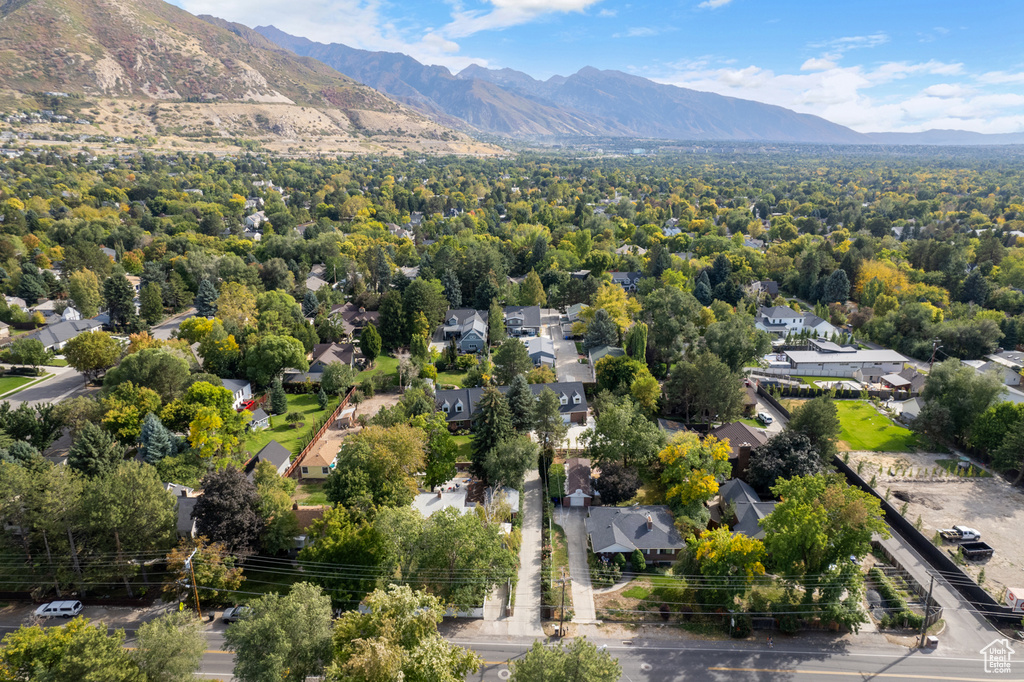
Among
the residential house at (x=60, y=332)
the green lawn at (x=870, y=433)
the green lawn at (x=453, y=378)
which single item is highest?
the residential house at (x=60, y=332)

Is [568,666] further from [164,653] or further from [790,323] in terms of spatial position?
[790,323]

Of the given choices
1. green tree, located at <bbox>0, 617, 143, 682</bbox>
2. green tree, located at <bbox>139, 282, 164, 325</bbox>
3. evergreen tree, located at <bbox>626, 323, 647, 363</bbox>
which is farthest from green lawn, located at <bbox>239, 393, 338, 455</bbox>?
evergreen tree, located at <bbox>626, 323, 647, 363</bbox>

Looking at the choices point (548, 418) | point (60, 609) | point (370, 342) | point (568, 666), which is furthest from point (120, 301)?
point (568, 666)

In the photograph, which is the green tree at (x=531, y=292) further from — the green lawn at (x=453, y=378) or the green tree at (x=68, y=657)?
the green tree at (x=68, y=657)

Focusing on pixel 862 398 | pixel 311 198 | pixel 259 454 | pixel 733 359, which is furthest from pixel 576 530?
pixel 311 198

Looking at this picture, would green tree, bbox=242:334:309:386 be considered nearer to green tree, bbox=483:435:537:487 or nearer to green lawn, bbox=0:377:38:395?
green lawn, bbox=0:377:38:395

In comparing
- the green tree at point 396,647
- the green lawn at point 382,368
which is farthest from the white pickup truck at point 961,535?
the green lawn at point 382,368
